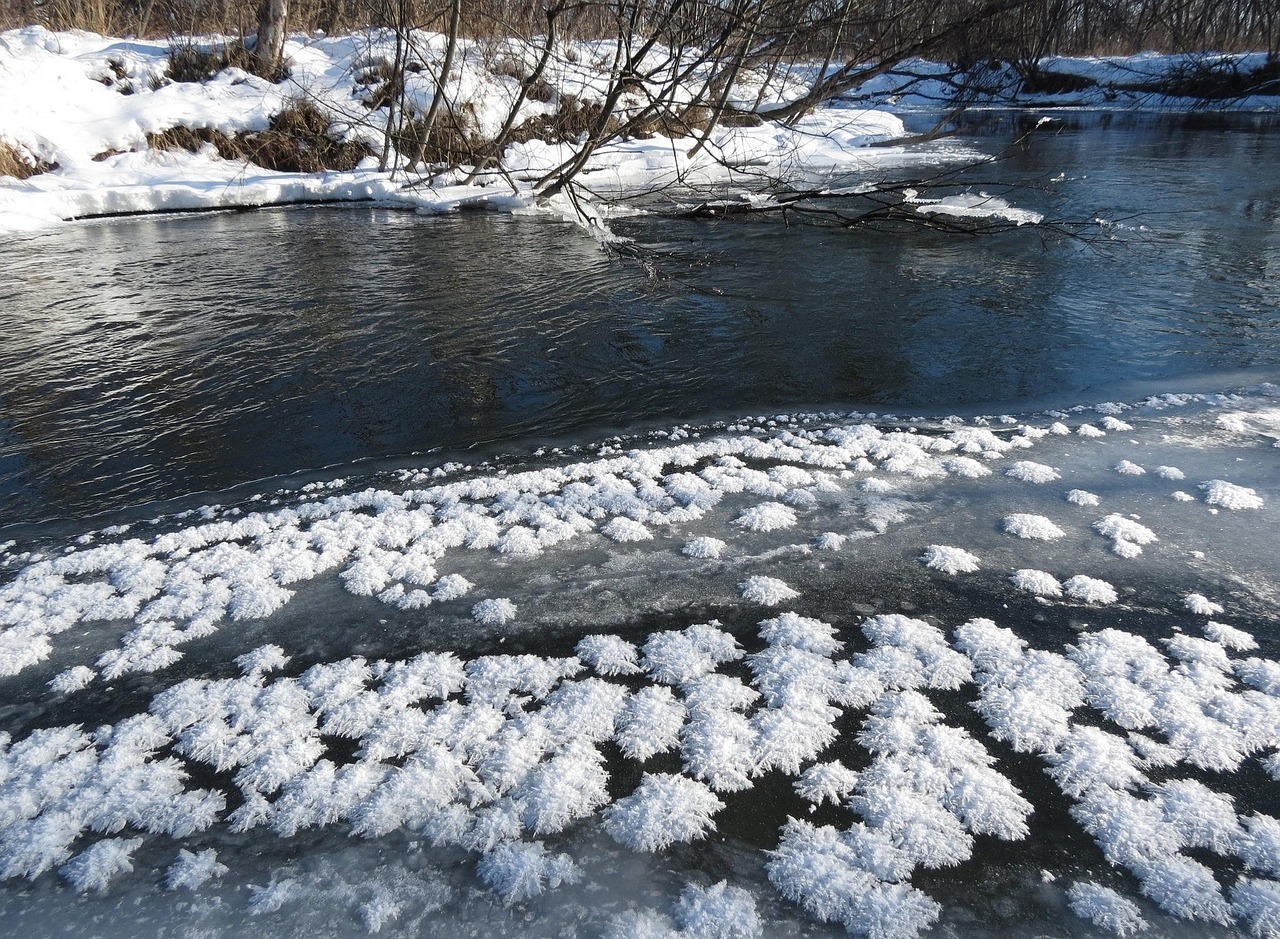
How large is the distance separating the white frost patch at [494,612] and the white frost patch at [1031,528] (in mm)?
2239

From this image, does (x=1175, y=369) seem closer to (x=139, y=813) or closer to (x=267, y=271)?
(x=139, y=813)

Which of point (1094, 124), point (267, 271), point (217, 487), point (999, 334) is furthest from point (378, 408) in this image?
point (1094, 124)

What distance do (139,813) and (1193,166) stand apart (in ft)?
54.9

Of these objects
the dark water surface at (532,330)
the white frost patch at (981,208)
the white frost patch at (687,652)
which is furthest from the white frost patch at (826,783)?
the white frost patch at (981,208)

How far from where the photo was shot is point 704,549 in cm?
332

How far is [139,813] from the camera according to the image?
2100 millimetres

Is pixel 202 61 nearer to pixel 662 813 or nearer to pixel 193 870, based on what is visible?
pixel 193 870

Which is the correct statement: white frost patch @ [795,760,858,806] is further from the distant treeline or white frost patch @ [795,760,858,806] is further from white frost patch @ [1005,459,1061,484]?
the distant treeline

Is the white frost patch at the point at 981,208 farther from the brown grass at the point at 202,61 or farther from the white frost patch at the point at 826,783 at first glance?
→ the brown grass at the point at 202,61

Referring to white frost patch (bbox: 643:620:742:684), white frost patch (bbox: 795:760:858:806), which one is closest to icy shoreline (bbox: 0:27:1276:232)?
white frost patch (bbox: 643:620:742:684)

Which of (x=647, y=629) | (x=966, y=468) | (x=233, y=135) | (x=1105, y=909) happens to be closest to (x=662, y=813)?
(x=647, y=629)

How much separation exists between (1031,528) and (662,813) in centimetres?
228

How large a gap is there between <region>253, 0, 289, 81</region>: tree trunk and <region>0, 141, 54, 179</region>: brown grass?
4.48 m

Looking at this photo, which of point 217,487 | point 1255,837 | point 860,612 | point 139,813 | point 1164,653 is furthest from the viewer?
point 217,487
